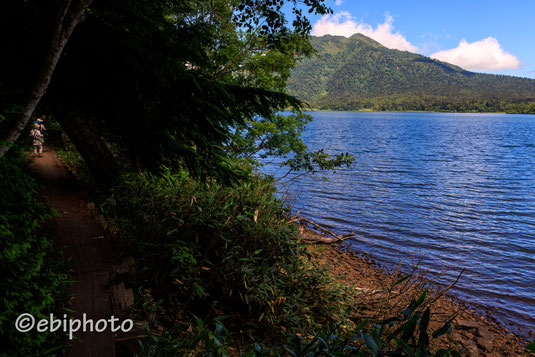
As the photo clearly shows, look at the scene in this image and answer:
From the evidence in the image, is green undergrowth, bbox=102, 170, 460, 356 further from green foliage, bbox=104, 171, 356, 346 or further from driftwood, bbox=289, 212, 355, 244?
driftwood, bbox=289, 212, 355, 244

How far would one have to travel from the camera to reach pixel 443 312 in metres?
7.48

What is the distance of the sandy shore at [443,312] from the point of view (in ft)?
18.7

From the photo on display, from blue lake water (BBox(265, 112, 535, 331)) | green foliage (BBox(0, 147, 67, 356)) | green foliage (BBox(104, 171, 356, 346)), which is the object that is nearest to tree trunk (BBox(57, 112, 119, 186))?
green foliage (BBox(104, 171, 356, 346))

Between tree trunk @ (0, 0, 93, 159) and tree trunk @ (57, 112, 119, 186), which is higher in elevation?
tree trunk @ (0, 0, 93, 159)

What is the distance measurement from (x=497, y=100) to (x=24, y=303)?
720ft

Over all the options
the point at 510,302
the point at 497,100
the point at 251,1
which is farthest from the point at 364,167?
the point at 497,100

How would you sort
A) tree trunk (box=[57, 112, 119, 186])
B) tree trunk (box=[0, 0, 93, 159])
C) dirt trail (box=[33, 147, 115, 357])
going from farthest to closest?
tree trunk (box=[57, 112, 119, 186]), dirt trail (box=[33, 147, 115, 357]), tree trunk (box=[0, 0, 93, 159])

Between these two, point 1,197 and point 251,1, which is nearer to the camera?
point 1,197

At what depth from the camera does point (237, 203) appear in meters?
5.36

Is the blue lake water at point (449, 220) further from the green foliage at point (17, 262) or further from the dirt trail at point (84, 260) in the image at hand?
the green foliage at point (17, 262)

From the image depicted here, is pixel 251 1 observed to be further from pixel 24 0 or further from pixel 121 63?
pixel 24 0

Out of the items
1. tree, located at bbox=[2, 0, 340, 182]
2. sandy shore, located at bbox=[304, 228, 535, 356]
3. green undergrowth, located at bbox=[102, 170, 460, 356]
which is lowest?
sandy shore, located at bbox=[304, 228, 535, 356]

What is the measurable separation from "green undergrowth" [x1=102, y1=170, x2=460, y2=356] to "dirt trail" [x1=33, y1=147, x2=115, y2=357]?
0.34 meters

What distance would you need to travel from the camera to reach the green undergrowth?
418 centimetres
